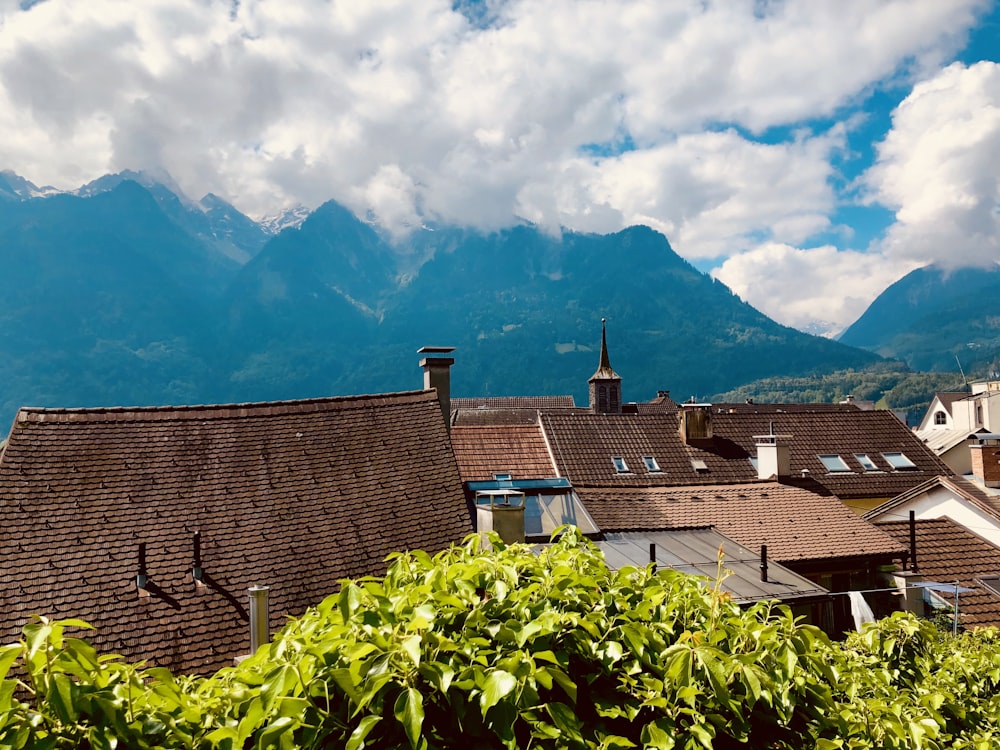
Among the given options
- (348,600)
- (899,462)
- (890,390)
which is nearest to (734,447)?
(899,462)

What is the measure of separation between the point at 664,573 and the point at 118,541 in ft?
38.4

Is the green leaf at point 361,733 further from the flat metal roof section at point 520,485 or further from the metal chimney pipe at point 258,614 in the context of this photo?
the flat metal roof section at point 520,485

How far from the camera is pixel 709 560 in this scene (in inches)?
495

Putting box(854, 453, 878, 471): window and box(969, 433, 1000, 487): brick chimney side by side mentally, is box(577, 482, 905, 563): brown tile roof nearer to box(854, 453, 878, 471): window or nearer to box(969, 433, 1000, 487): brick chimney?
box(969, 433, 1000, 487): brick chimney

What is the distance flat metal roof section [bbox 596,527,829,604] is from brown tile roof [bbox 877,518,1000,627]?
264cm

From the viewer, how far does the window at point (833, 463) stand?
27531mm

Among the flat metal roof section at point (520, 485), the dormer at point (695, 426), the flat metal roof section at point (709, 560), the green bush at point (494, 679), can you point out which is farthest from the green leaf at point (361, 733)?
the dormer at point (695, 426)

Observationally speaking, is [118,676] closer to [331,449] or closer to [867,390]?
[331,449]

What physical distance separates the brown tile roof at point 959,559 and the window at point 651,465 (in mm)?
10751

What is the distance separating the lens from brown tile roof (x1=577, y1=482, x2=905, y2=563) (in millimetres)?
14375

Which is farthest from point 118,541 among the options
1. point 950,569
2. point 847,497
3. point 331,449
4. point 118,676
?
point 847,497

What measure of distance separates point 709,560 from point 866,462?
18.9 metres

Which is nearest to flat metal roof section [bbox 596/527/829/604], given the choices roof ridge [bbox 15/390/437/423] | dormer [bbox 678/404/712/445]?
roof ridge [bbox 15/390/437/423]

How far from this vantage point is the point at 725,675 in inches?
85.9
